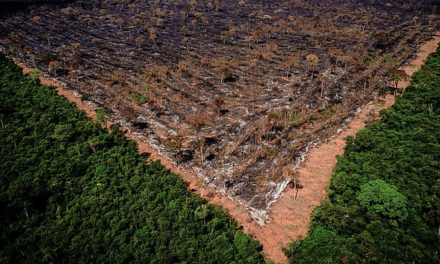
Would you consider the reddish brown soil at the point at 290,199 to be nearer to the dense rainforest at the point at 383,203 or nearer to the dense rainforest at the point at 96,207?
the dense rainforest at the point at 383,203

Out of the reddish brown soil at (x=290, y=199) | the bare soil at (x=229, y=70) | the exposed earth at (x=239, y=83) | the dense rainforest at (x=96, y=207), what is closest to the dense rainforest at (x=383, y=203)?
the reddish brown soil at (x=290, y=199)

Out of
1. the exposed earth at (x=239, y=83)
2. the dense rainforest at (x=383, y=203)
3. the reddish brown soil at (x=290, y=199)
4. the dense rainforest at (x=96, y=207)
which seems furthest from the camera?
the exposed earth at (x=239, y=83)

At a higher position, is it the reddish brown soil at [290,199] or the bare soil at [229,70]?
the bare soil at [229,70]

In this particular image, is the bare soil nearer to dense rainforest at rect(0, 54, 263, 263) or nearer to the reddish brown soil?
the reddish brown soil

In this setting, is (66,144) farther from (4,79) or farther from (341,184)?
(341,184)

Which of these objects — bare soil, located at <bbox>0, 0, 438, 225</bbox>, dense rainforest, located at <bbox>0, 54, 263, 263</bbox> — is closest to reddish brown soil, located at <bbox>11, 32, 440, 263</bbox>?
bare soil, located at <bbox>0, 0, 438, 225</bbox>
